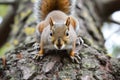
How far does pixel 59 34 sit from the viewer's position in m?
1.40

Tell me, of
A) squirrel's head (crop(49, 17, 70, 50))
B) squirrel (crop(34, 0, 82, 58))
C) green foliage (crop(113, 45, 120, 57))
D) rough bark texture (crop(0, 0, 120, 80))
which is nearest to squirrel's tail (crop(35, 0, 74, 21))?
squirrel (crop(34, 0, 82, 58))

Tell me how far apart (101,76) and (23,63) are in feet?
1.05

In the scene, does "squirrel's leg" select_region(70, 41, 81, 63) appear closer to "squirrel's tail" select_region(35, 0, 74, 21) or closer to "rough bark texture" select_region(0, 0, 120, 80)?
"rough bark texture" select_region(0, 0, 120, 80)

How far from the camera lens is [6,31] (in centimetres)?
260

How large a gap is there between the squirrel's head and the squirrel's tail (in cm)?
37

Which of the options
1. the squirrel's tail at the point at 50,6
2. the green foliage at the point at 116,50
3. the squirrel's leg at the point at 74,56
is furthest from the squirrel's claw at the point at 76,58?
the green foliage at the point at 116,50

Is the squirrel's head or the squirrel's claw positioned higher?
the squirrel's head

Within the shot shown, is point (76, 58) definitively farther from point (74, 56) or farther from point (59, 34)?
point (59, 34)

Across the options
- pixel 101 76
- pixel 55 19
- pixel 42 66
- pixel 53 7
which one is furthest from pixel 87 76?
pixel 53 7

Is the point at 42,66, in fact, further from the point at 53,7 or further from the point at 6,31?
the point at 6,31

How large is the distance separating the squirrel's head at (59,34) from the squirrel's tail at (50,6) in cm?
37

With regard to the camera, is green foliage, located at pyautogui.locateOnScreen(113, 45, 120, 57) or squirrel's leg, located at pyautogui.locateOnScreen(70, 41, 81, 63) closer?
squirrel's leg, located at pyautogui.locateOnScreen(70, 41, 81, 63)

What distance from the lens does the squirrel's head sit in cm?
137

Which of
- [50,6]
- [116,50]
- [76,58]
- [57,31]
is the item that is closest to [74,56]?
[76,58]
